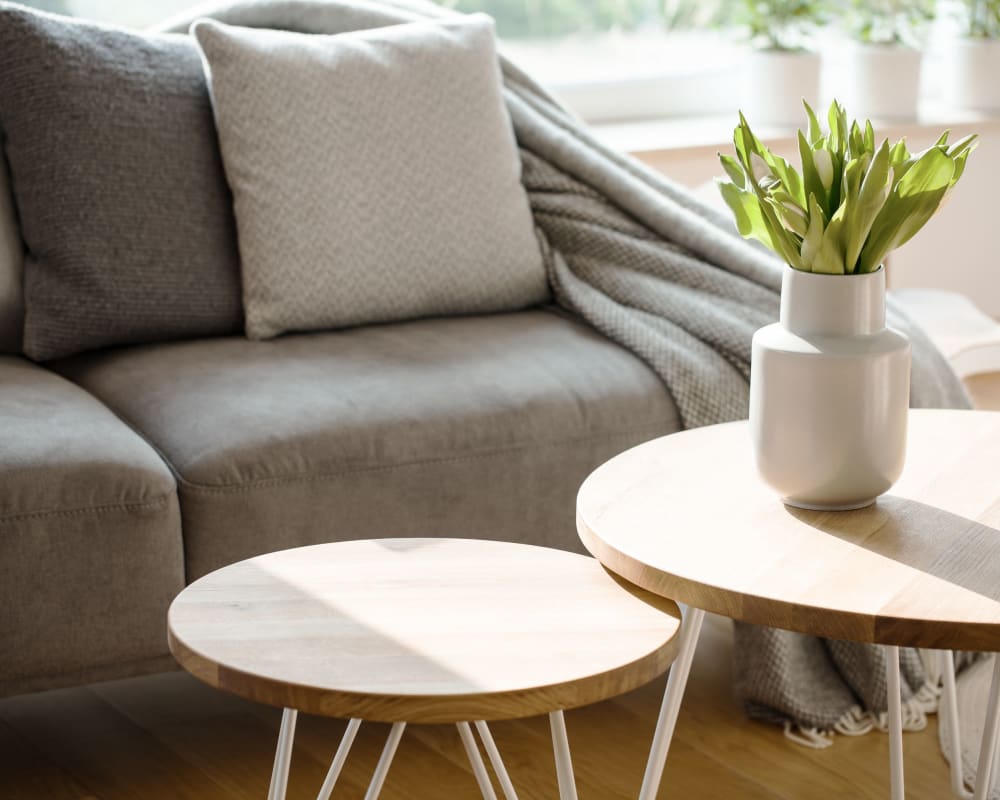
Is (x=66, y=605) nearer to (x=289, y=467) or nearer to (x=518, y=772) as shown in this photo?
(x=289, y=467)

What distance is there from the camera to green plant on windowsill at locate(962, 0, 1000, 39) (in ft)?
12.9

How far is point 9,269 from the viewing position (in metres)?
2.31

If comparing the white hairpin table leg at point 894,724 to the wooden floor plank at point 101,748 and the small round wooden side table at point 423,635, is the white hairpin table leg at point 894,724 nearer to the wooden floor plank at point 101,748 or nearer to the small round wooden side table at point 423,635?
the small round wooden side table at point 423,635

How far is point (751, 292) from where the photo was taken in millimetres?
2359

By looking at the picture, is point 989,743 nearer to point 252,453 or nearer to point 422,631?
point 422,631

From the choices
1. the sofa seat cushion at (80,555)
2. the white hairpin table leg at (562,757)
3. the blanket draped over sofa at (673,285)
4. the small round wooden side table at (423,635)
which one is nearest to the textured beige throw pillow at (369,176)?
the blanket draped over sofa at (673,285)

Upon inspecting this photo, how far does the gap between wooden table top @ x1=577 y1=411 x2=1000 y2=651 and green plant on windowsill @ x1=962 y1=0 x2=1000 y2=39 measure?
8.46 ft

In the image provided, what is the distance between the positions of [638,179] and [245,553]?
1.07 m

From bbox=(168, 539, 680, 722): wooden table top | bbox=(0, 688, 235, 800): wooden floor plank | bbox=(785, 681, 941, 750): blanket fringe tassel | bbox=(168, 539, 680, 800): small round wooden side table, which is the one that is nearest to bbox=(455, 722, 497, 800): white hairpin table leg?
bbox=(168, 539, 680, 800): small round wooden side table

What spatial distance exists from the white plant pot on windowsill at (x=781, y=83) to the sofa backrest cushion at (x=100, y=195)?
1.81 metres

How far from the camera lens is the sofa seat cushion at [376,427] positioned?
1.90 meters

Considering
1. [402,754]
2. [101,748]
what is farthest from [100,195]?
→ [402,754]

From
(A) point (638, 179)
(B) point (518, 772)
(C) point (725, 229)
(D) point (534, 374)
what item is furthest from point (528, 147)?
(B) point (518, 772)

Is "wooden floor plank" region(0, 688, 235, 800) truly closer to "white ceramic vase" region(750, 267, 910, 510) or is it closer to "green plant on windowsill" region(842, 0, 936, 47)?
"white ceramic vase" region(750, 267, 910, 510)
